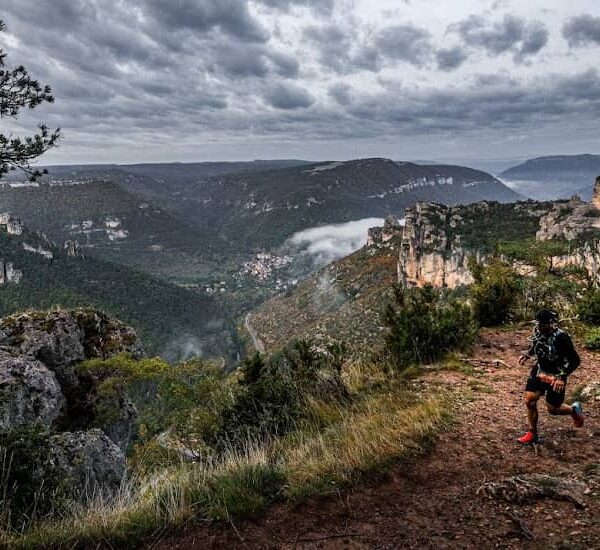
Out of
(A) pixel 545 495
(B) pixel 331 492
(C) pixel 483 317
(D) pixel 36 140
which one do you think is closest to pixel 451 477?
(A) pixel 545 495

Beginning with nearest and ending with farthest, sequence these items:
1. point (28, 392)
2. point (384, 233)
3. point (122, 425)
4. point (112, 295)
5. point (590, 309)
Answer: point (28, 392) < point (590, 309) < point (122, 425) < point (384, 233) < point (112, 295)

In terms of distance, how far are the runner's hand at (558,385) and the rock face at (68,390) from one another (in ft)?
19.4

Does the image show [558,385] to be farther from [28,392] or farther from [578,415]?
[28,392]

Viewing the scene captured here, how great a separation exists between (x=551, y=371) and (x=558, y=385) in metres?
0.19

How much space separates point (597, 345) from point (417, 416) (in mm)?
5641

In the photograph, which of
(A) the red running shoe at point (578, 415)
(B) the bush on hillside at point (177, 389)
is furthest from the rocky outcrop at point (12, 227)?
(A) the red running shoe at point (578, 415)

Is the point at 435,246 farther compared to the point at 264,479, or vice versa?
the point at 435,246

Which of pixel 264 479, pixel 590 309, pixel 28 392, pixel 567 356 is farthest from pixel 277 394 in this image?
pixel 590 309

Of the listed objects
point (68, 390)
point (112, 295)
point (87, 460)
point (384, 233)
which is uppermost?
point (384, 233)

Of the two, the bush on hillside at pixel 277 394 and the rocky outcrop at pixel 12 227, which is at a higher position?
the rocky outcrop at pixel 12 227

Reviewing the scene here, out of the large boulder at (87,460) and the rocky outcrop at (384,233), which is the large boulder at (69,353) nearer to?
the large boulder at (87,460)

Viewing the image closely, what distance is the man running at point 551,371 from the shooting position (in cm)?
485

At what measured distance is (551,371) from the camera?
498 cm

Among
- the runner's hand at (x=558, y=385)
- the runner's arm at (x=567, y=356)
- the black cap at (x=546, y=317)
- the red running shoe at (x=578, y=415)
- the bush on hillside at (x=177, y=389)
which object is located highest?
the black cap at (x=546, y=317)
